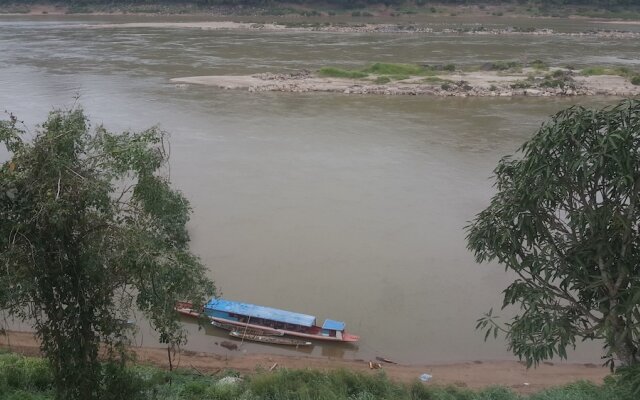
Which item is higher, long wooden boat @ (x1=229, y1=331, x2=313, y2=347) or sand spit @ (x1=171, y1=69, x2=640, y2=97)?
sand spit @ (x1=171, y1=69, x2=640, y2=97)

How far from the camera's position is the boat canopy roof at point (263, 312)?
9703mm

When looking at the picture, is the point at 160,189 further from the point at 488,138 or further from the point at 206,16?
the point at 206,16

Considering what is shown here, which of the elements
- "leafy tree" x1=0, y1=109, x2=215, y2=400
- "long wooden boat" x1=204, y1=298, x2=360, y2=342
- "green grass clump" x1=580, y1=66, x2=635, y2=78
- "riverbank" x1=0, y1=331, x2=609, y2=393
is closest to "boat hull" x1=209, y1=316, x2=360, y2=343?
"long wooden boat" x1=204, y1=298, x2=360, y2=342

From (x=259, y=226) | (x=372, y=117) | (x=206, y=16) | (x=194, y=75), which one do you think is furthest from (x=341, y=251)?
(x=206, y=16)

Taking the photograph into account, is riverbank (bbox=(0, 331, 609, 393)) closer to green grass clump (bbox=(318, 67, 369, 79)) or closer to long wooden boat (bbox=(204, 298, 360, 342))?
long wooden boat (bbox=(204, 298, 360, 342))

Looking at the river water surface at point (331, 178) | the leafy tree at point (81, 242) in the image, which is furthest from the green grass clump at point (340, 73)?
the leafy tree at point (81, 242)

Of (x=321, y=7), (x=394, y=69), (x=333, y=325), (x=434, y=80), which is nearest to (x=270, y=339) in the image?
(x=333, y=325)

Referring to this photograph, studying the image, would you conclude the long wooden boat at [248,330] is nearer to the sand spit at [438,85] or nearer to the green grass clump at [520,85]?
the sand spit at [438,85]

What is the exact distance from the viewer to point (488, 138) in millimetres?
20969

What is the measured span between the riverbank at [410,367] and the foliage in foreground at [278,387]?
76 centimetres

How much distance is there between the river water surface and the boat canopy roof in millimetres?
482

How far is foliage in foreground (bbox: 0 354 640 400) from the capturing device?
276 inches

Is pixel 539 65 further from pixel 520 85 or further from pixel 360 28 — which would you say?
pixel 360 28

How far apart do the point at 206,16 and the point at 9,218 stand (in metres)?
64.8
